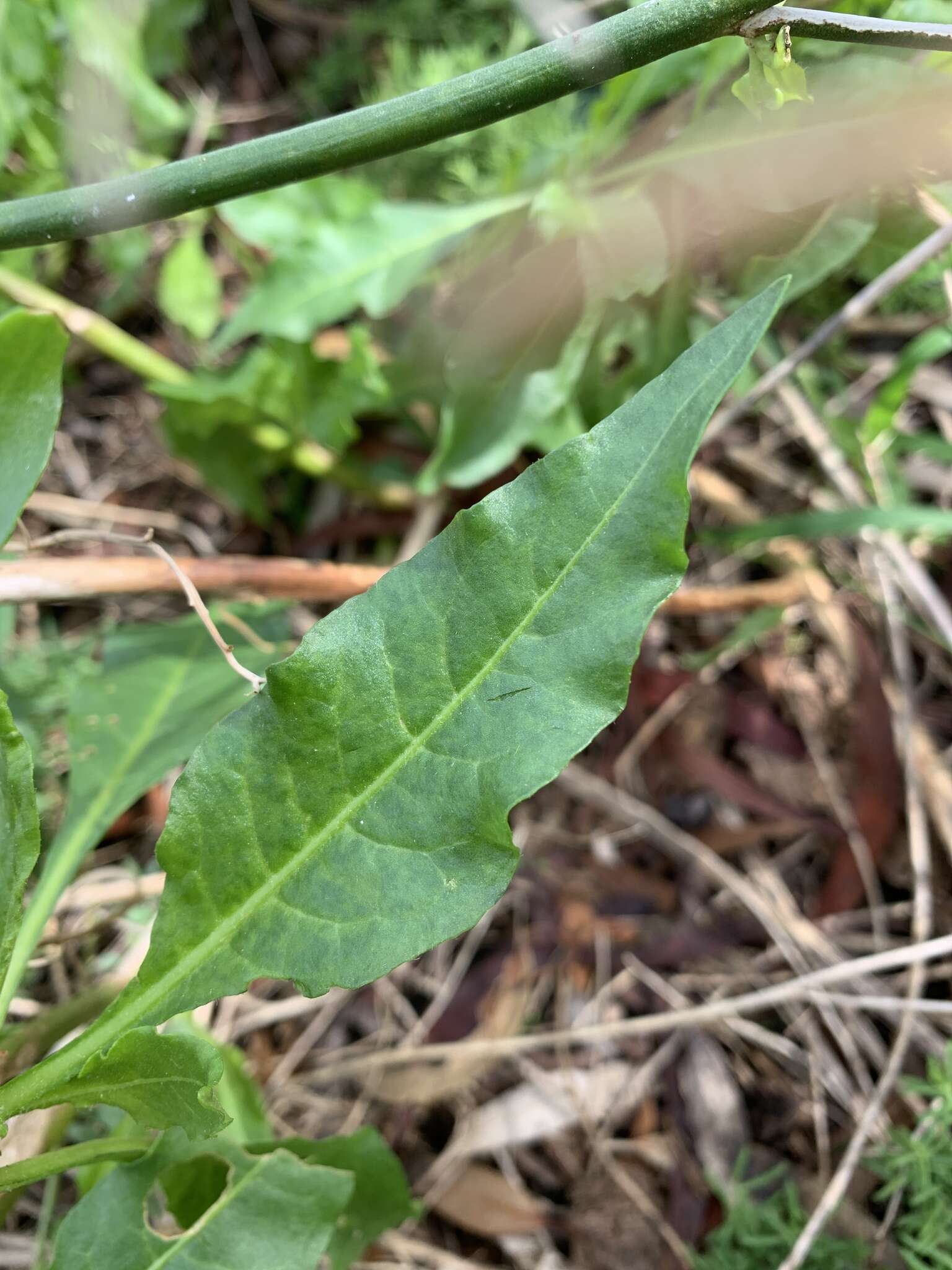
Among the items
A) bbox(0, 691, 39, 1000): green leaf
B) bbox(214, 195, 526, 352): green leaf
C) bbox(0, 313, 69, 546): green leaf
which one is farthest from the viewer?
bbox(214, 195, 526, 352): green leaf

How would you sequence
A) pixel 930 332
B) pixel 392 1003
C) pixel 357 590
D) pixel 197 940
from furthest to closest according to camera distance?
pixel 392 1003 < pixel 930 332 < pixel 357 590 < pixel 197 940

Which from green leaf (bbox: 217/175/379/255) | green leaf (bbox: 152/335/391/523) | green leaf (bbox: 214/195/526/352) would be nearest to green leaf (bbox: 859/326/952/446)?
green leaf (bbox: 214/195/526/352)

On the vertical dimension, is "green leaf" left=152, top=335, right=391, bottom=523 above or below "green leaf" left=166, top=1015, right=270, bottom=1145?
above

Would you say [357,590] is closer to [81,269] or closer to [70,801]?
[70,801]

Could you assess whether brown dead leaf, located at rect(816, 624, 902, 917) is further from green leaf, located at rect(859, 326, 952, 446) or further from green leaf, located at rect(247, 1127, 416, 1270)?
green leaf, located at rect(247, 1127, 416, 1270)

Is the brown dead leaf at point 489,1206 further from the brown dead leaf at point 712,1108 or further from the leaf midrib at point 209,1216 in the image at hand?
the leaf midrib at point 209,1216

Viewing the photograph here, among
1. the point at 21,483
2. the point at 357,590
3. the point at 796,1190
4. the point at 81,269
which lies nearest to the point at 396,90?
the point at 81,269
